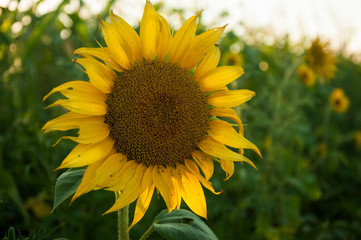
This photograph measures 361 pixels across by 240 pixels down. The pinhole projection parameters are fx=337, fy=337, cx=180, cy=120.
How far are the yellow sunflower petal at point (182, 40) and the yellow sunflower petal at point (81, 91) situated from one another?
0.31 m

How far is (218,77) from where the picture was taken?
1.32 metres

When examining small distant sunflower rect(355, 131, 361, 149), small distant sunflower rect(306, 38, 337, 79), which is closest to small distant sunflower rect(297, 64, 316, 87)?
small distant sunflower rect(306, 38, 337, 79)

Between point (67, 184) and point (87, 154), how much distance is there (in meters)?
0.12

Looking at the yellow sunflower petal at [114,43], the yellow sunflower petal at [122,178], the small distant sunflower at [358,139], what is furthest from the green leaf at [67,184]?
the small distant sunflower at [358,139]

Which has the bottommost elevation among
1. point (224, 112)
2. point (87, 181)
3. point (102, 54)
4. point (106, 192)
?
point (106, 192)

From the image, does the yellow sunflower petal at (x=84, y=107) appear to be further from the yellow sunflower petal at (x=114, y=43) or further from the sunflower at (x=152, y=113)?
the yellow sunflower petal at (x=114, y=43)

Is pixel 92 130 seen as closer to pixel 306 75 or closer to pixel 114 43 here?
pixel 114 43

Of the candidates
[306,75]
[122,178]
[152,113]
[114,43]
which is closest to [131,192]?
[122,178]

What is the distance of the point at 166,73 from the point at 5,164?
5.92 ft

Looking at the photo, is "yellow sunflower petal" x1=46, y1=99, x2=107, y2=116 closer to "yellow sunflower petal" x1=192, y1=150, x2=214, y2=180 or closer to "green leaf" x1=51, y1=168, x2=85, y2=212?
"green leaf" x1=51, y1=168, x2=85, y2=212

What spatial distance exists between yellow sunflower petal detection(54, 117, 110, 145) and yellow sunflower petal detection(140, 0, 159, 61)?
1.02 feet

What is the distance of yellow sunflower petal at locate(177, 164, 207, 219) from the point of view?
1.20 metres

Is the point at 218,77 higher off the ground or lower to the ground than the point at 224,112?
higher

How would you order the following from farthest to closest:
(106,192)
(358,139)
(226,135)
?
1. (358,139)
2. (106,192)
3. (226,135)
